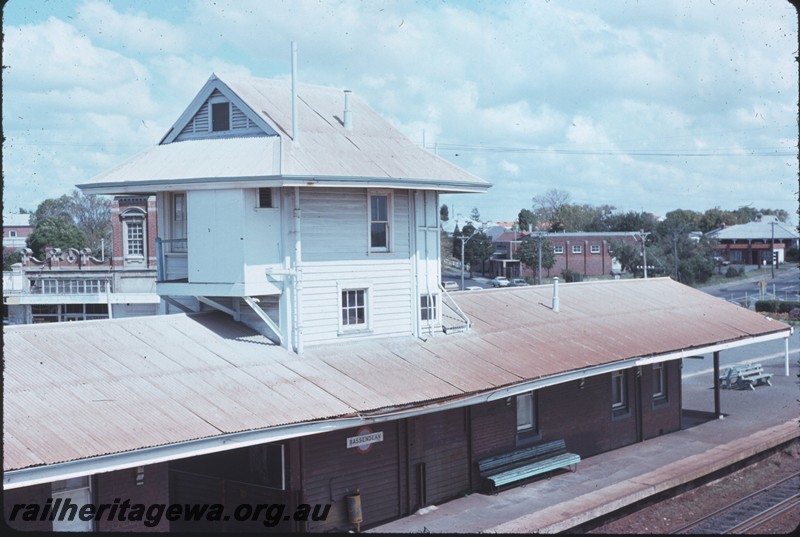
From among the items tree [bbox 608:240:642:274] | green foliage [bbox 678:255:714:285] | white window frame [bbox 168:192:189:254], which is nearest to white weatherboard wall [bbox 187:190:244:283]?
white window frame [bbox 168:192:189:254]

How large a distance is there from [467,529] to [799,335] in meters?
39.6

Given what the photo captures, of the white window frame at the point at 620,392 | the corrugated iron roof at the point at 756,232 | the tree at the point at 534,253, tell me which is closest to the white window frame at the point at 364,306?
the white window frame at the point at 620,392

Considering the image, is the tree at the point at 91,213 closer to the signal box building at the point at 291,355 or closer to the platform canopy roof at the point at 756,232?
the platform canopy roof at the point at 756,232

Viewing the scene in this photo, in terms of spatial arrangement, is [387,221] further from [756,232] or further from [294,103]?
[756,232]

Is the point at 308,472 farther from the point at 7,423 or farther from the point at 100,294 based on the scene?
the point at 100,294

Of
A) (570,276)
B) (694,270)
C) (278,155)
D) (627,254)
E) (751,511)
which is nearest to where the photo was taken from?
(278,155)

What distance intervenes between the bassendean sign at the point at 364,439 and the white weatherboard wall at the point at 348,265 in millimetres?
2036

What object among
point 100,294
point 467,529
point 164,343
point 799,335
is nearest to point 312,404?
point 164,343

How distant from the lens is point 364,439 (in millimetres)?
16016

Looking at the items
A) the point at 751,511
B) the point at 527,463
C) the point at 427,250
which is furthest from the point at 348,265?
the point at 751,511

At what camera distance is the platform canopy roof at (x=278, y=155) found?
53.9ft

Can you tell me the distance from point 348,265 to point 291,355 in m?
2.36

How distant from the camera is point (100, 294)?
47625mm

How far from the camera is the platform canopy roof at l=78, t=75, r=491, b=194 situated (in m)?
16.4
